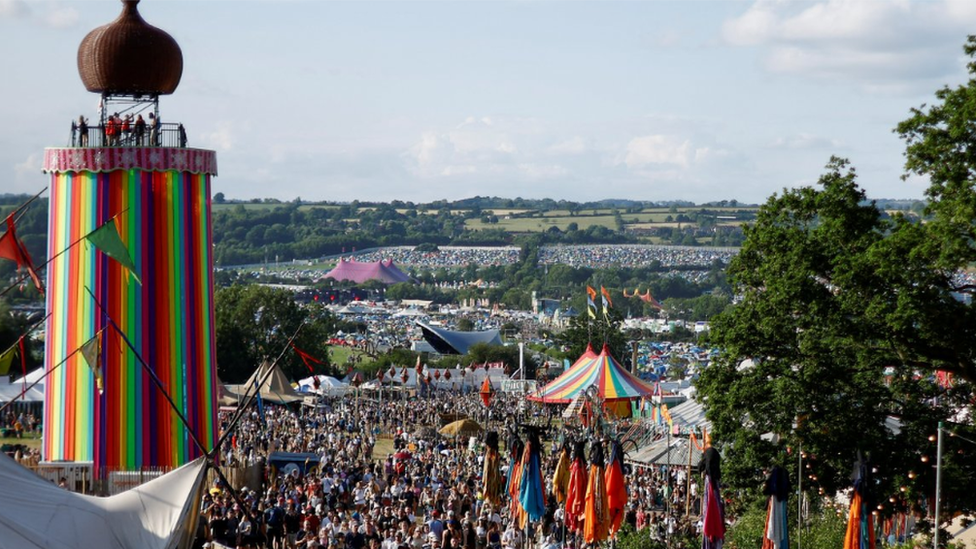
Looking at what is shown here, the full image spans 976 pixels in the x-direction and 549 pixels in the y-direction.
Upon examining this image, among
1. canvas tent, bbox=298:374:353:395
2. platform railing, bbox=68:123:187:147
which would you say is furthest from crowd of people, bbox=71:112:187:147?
canvas tent, bbox=298:374:353:395

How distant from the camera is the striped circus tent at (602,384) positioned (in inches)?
1666

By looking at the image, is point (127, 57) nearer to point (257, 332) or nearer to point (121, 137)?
point (121, 137)

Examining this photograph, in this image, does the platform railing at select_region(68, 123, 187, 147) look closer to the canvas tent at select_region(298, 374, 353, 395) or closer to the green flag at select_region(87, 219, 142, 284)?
the green flag at select_region(87, 219, 142, 284)

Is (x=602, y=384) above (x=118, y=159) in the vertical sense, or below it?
below

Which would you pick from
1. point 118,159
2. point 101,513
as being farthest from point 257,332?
point 101,513

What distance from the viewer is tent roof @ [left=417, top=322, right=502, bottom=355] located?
322 feet

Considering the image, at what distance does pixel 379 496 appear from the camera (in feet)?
87.0

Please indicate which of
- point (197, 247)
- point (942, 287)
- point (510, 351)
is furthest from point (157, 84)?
point (510, 351)

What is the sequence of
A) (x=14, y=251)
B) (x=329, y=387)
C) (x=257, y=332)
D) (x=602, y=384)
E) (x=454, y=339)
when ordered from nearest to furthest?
(x=14, y=251) < (x=602, y=384) < (x=329, y=387) < (x=257, y=332) < (x=454, y=339)

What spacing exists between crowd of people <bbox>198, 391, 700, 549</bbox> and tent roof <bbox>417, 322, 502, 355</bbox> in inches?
1918

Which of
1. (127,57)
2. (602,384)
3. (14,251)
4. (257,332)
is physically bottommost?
(257,332)

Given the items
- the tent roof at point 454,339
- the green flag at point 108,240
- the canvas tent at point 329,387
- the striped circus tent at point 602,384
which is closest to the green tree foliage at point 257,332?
the canvas tent at point 329,387

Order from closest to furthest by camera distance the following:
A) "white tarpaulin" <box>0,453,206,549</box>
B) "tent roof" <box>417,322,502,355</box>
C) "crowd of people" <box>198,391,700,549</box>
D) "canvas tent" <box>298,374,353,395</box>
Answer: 1. "white tarpaulin" <box>0,453,206,549</box>
2. "crowd of people" <box>198,391,700,549</box>
3. "canvas tent" <box>298,374,353,395</box>
4. "tent roof" <box>417,322,502,355</box>

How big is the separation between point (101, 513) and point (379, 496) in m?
13.8
